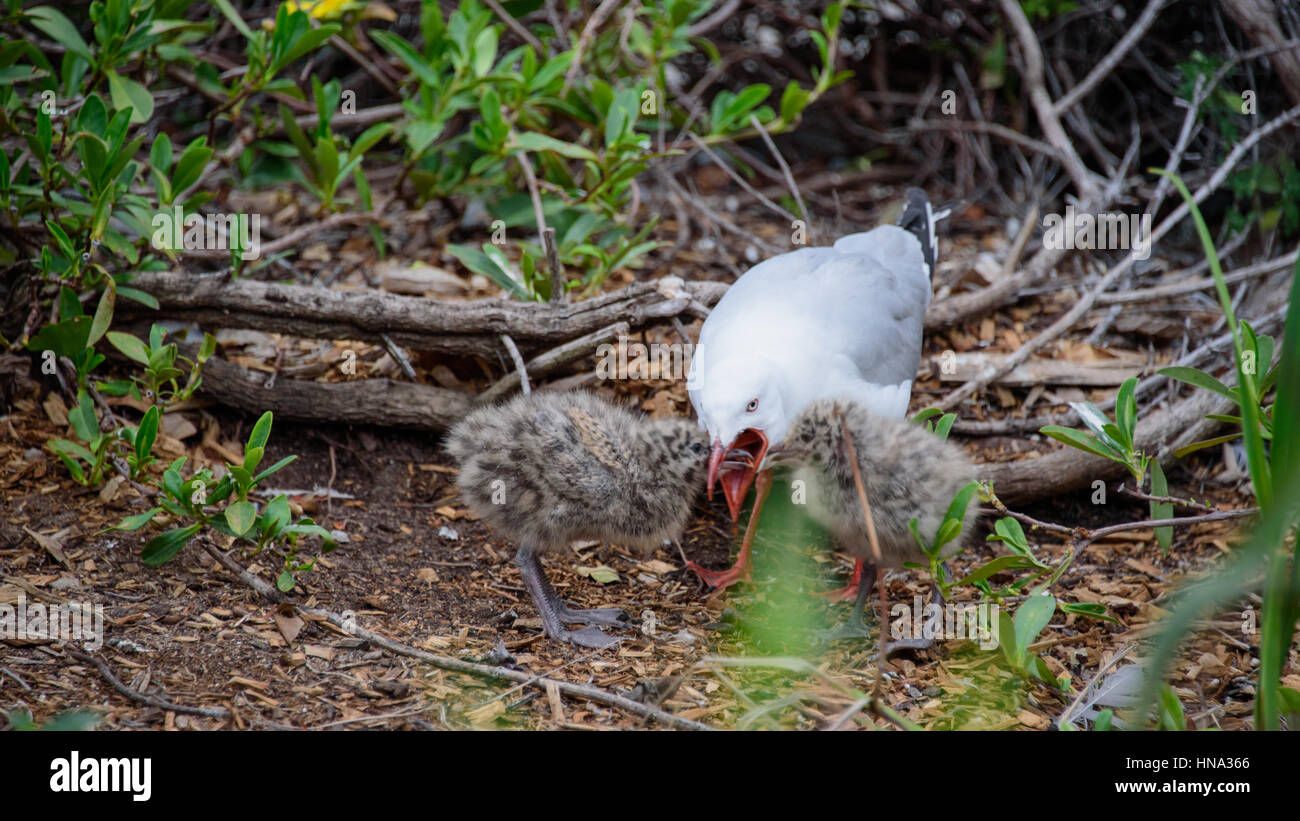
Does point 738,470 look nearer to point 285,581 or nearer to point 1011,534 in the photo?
point 1011,534

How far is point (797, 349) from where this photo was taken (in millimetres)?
4156

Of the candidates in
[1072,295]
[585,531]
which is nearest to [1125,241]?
[1072,295]

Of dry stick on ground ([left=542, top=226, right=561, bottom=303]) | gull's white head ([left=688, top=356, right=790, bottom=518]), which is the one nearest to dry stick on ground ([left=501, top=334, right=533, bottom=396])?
dry stick on ground ([left=542, top=226, right=561, bottom=303])

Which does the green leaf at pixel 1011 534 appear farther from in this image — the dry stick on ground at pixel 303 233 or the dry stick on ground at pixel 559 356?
the dry stick on ground at pixel 303 233

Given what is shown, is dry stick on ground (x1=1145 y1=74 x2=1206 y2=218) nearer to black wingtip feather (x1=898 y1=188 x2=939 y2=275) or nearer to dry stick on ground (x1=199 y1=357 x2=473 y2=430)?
black wingtip feather (x1=898 y1=188 x2=939 y2=275)

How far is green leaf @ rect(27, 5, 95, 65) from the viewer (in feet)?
14.5

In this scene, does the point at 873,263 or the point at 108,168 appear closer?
the point at 108,168

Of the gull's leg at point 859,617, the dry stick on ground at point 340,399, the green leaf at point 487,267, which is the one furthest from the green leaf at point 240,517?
the gull's leg at point 859,617

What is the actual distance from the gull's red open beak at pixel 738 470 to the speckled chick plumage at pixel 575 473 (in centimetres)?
11

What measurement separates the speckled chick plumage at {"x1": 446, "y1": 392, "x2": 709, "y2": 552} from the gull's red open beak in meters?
0.11

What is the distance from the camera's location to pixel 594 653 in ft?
12.5

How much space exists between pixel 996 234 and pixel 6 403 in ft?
18.7

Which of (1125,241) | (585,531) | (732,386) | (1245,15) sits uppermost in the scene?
(1245,15)
